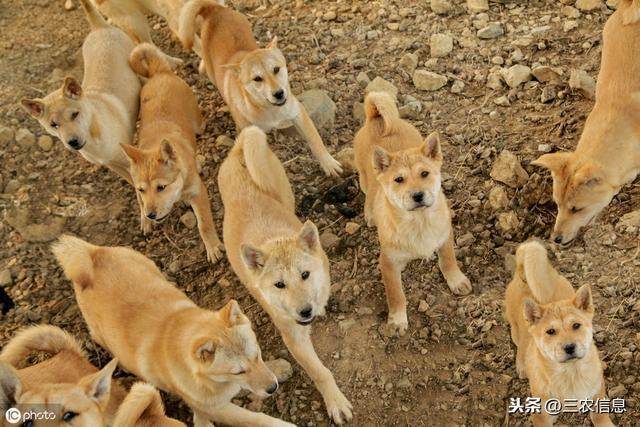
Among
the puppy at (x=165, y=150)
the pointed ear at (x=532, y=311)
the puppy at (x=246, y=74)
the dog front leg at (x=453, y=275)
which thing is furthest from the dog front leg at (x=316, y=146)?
the pointed ear at (x=532, y=311)

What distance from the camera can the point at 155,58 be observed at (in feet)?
22.1

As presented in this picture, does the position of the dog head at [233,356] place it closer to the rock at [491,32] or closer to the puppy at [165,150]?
the puppy at [165,150]

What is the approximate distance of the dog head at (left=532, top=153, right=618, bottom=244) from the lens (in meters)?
5.06

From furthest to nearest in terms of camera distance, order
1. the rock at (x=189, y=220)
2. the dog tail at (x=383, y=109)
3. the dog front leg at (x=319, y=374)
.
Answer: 1. the rock at (x=189, y=220)
2. the dog tail at (x=383, y=109)
3. the dog front leg at (x=319, y=374)

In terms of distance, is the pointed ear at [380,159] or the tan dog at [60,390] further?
the pointed ear at [380,159]

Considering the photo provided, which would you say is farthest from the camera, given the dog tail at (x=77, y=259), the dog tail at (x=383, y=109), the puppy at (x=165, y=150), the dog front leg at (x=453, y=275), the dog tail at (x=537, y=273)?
the puppy at (x=165, y=150)

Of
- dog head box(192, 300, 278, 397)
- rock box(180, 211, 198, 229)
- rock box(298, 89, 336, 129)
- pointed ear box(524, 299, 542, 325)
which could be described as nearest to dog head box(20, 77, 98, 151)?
rock box(180, 211, 198, 229)

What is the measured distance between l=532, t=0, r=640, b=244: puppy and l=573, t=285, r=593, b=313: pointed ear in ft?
4.07

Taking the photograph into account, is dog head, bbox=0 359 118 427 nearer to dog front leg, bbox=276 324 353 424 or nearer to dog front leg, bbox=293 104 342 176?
dog front leg, bbox=276 324 353 424

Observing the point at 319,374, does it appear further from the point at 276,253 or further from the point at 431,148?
the point at 431,148

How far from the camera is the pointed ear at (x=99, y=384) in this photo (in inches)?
159

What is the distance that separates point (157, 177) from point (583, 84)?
3800 millimetres

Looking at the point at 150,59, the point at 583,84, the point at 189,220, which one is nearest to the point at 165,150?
the point at 189,220

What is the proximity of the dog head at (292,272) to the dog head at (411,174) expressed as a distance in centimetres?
64
